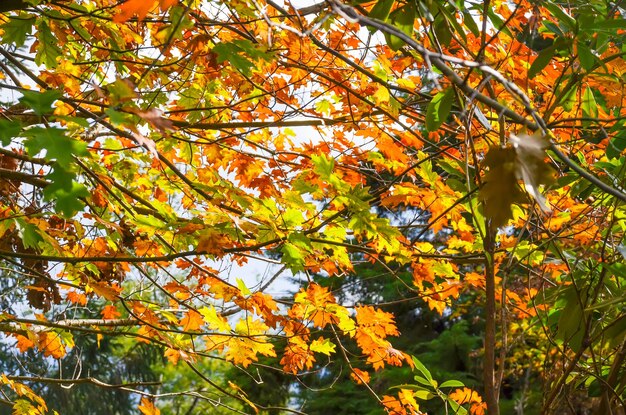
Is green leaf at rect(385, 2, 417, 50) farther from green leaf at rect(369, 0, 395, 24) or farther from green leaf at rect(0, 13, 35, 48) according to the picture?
green leaf at rect(0, 13, 35, 48)

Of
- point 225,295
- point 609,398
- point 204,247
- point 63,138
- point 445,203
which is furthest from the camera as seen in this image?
point 225,295

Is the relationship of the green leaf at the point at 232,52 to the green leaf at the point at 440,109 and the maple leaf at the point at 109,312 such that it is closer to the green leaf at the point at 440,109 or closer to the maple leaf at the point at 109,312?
the green leaf at the point at 440,109

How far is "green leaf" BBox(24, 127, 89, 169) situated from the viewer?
1.37 meters

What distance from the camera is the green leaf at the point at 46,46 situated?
2830 mm

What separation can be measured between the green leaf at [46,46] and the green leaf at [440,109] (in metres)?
1.68

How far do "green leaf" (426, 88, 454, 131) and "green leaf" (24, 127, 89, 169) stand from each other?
0.71 meters

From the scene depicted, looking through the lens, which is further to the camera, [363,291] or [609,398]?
[363,291]

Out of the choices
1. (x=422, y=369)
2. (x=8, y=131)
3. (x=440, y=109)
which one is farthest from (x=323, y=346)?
(x=8, y=131)

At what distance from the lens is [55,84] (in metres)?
3.51

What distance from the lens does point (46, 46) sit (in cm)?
292

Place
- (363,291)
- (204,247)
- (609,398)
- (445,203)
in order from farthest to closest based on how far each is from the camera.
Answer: (363,291), (445,203), (204,247), (609,398)

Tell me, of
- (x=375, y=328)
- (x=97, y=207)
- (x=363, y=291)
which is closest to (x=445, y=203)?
(x=375, y=328)

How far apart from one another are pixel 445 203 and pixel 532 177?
211 cm

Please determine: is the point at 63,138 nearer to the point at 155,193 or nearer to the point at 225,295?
Result: the point at 225,295
